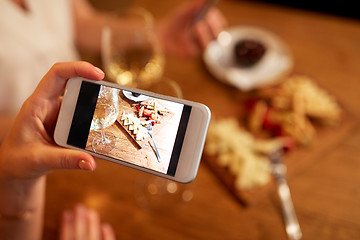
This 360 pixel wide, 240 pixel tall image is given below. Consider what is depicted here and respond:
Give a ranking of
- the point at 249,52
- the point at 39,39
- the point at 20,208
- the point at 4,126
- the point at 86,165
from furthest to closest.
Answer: the point at 249,52, the point at 39,39, the point at 4,126, the point at 20,208, the point at 86,165

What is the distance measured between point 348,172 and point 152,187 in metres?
0.49

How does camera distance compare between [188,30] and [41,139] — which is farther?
[188,30]

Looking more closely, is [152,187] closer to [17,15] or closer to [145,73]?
[145,73]

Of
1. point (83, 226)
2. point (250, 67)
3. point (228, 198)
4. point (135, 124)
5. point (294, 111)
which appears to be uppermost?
point (250, 67)

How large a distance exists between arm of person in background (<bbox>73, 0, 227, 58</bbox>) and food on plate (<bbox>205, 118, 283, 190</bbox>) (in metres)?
0.26

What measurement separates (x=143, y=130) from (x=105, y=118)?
0.06 metres

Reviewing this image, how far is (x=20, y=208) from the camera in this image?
0.48 meters

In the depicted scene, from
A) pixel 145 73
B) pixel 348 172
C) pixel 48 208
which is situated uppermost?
pixel 145 73

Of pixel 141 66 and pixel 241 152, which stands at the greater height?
pixel 141 66

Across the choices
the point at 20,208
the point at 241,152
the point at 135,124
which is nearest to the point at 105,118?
the point at 135,124

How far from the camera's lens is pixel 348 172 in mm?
670

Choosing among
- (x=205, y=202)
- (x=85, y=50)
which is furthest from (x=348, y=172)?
(x=85, y=50)

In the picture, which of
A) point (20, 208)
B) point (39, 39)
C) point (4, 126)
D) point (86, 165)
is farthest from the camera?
point (39, 39)

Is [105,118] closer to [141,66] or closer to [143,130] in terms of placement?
[143,130]
